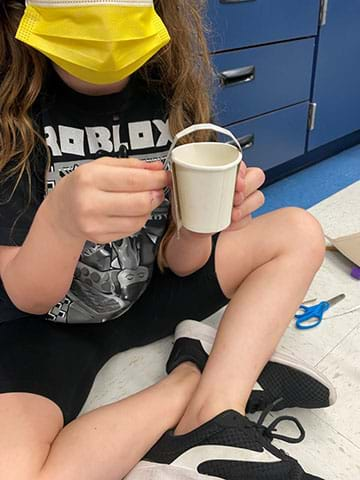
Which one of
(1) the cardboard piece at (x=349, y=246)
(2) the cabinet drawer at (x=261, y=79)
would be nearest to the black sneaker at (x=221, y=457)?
(1) the cardboard piece at (x=349, y=246)

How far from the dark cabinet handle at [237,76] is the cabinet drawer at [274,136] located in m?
0.11

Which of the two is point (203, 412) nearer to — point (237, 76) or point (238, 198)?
point (238, 198)

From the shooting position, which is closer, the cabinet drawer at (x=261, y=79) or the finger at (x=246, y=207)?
the finger at (x=246, y=207)

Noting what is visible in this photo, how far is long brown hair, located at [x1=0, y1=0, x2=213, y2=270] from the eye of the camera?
0.60 meters

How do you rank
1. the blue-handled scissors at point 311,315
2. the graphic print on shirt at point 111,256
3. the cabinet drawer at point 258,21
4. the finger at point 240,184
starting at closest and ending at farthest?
the finger at point 240,184 < the graphic print on shirt at point 111,256 < the blue-handled scissors at point 311,315 < the cabinet drawer at point 258,21

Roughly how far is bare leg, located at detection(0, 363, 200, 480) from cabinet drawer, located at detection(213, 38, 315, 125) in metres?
0.73

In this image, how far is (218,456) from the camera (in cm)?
52

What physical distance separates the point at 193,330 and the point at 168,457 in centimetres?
20

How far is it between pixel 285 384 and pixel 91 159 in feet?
1.28

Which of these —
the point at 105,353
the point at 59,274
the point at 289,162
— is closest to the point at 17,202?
the point at 59,274

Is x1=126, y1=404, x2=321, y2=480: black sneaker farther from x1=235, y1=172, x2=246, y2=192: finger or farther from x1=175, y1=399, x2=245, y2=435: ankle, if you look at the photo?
x1=235, y1=172, x2=246, y2=192: finger

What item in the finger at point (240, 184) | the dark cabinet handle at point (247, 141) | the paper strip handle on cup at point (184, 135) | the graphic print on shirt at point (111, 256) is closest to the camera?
the paper strip handle on cup at point (184, 135)

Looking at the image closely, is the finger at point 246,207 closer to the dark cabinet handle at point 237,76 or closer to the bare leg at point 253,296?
the bare leg at point 253,296

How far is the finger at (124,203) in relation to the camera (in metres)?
0.45
